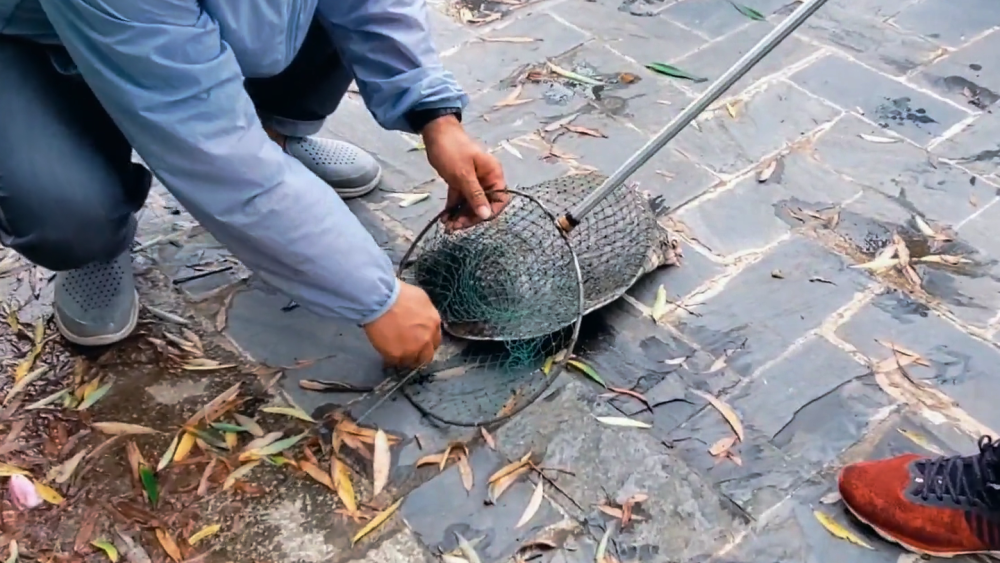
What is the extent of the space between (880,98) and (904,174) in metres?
0.40

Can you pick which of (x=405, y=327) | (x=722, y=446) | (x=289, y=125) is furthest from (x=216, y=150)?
(x=722, y=446)

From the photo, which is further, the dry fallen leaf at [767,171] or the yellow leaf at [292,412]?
the dry fallen leaf at [767,171]

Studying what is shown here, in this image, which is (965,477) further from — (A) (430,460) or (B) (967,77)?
(B) (967,77)

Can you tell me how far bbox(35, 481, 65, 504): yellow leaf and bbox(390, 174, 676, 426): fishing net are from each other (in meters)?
0.75

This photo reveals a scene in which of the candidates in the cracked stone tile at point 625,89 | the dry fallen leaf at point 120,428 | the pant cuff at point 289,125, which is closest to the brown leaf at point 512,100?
the cracked stone tile at point 625,89

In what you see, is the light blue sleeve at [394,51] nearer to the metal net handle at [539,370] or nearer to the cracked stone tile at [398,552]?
the metal net handle at [539,370]

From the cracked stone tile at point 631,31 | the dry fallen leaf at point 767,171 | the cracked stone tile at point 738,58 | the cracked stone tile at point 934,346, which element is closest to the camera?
the cracked stone tile at point 934,346

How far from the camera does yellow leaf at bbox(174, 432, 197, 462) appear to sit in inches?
78.6

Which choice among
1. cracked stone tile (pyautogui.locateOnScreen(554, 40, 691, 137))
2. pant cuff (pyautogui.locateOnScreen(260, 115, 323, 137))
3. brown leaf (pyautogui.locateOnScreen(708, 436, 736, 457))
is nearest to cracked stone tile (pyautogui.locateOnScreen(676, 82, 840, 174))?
cracked stone tile (pyautogui.locateOnScreen(554, 40, 691, 137))

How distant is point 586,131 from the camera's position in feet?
9.43

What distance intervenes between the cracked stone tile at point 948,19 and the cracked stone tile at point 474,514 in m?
2.32

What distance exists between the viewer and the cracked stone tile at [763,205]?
2.51 m

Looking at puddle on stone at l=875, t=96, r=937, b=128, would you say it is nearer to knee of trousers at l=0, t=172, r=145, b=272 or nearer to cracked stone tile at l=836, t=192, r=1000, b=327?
cracked stone tile at l=836, t=192, r=1000, b=327

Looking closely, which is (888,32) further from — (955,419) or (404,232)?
(404,232)
